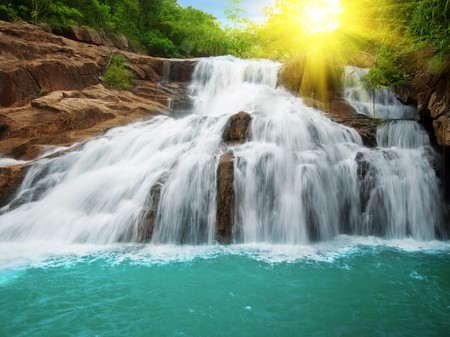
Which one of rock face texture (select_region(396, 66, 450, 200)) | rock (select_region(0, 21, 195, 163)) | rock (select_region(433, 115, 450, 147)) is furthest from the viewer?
rock (select_region(0, 21, 195, 163))

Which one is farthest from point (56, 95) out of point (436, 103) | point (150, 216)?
point (436, 103)

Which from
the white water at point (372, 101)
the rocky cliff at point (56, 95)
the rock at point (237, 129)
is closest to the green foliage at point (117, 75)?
the rocky cliff at point (56, 95)

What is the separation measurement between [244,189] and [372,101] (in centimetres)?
847

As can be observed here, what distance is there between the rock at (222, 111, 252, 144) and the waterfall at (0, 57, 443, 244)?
191 mm

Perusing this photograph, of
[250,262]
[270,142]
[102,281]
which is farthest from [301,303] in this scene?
[270,142]

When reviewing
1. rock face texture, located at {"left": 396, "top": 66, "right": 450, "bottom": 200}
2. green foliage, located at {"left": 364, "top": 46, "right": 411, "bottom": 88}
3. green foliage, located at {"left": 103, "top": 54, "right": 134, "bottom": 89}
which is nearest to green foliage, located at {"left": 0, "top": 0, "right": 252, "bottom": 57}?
green foliage, located at {"left": 103, "top": 54, "right": 134, "bottom": 89}

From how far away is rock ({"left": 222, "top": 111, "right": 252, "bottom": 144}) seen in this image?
9.51 meters

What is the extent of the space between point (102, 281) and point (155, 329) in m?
1.64

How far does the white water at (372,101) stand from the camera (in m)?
12.8

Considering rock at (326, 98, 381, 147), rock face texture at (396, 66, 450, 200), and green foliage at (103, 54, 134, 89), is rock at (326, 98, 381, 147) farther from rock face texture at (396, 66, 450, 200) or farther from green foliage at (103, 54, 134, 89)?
green foliage at (103, 54, 134, 89)

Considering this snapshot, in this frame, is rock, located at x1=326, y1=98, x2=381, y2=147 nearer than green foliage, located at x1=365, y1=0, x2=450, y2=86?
No

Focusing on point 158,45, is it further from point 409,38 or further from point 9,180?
point 409,38

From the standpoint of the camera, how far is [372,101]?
13531mm

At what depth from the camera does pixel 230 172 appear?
26.6 feet
